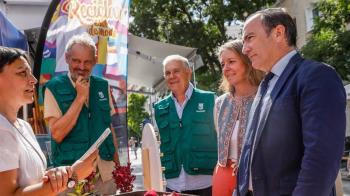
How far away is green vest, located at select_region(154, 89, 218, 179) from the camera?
135 inches

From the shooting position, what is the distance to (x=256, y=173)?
205 cm

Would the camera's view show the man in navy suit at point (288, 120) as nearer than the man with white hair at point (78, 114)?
Yes

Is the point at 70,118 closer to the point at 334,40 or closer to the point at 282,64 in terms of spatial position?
the point at 282,64

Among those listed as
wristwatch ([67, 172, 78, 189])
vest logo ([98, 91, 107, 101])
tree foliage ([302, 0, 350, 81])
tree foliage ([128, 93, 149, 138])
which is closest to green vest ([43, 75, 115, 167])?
vest logo ([98, 91, 107, 101])

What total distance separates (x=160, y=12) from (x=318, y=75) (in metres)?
20.2

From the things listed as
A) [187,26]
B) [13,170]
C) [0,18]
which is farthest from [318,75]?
[187,26]

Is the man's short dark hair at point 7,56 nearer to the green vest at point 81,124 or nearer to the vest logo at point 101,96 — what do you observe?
Answer: the green vest at point 81,124

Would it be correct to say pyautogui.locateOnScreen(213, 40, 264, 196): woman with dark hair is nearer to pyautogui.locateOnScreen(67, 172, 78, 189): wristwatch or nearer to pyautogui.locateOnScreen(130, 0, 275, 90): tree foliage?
pyautogui.locateOnScreen(67, 172, 78, 189): wristwatch

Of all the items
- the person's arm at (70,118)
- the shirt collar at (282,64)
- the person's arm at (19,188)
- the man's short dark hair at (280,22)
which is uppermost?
the man's short dark hair at (280,22)

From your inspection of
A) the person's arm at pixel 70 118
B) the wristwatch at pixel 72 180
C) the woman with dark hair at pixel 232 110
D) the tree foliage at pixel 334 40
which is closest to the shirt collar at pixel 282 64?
the woman with dark hair at pixel 232 110

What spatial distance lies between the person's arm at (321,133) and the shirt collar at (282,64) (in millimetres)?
235

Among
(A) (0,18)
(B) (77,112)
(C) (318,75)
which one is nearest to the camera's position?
(C) (318,75)

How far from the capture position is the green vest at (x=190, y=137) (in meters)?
3.43

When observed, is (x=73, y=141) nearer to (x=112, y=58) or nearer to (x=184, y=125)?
(x=184, y=125)
